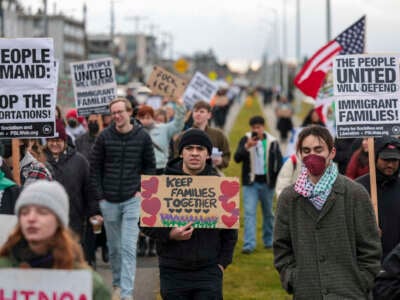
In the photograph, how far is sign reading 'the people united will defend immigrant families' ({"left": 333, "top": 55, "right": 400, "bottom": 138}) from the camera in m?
9.00

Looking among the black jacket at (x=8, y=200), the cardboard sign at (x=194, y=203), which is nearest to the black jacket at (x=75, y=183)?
the cardboard sign at (x=194, y=203)

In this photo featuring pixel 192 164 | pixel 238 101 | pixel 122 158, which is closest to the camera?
pixel 192 164

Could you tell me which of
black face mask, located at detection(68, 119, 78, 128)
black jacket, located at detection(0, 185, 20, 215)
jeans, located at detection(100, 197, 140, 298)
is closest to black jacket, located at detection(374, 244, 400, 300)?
black jacket, located at detection(0, 185, 20, 215)

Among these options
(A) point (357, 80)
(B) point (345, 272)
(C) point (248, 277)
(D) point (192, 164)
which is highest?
(A) point (357, 80)

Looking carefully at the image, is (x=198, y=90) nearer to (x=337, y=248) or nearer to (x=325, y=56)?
(x=325, y=56)

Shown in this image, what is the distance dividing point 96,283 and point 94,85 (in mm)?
11132

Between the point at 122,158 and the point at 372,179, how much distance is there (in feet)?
10.9

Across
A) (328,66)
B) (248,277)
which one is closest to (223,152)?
(248,277)

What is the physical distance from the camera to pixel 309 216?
21.7 ft

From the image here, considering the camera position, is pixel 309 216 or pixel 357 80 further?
pixel 357 80

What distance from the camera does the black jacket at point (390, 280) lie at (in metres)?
5.91

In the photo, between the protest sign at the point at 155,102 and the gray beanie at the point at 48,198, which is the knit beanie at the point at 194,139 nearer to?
the gray beanie at the point at 48,198

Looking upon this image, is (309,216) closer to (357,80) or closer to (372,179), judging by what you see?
(372,179)

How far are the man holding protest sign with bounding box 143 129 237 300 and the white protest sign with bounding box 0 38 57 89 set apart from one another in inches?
63.2
